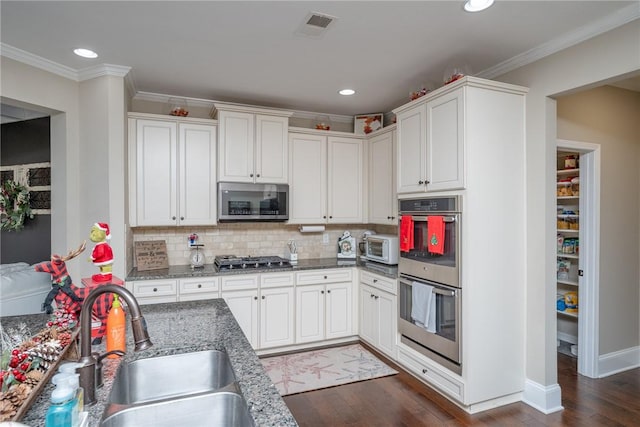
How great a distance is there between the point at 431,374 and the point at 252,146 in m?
2.71

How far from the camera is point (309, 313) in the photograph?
374 cm

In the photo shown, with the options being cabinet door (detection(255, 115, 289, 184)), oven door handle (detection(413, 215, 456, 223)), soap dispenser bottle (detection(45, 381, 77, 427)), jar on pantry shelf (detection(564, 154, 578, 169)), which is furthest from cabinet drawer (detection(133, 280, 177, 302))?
jar on pantry shelf (detection(564, 154, 578, 169))

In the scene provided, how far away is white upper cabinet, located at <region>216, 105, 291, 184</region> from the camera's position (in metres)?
3.63

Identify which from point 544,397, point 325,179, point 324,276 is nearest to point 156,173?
point 325,179

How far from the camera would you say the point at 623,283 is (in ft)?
11.0

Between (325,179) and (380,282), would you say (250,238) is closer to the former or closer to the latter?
(325,179)

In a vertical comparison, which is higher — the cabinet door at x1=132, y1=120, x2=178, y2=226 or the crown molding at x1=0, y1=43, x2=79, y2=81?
the crown molding at x1=0, y1=43, x2=79, y2=81

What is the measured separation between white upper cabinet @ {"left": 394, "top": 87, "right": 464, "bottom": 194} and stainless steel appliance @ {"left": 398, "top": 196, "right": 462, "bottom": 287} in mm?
120

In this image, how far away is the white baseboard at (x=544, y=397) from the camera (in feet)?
8.52

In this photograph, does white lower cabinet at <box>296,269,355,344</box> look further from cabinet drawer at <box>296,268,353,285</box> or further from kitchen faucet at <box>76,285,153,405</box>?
kitchen faucet at <box>76,285,153,405</box>

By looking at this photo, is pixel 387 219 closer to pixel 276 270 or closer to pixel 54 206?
pixel 276 270

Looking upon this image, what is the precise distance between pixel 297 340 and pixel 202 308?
1.88m

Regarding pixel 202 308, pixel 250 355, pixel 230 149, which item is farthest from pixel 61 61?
pixel 250 355

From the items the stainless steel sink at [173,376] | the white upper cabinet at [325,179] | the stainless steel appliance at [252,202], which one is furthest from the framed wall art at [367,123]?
the stainless steel sink at [173,376]
